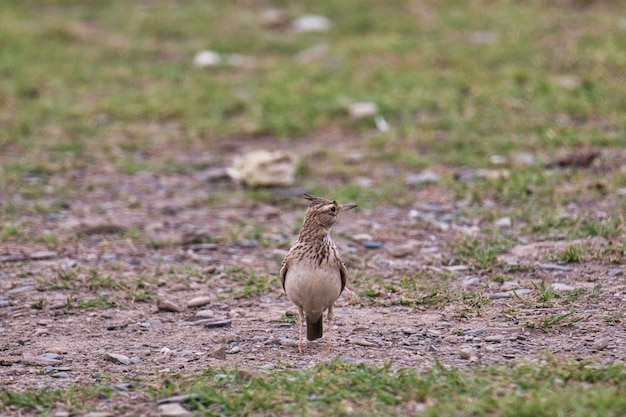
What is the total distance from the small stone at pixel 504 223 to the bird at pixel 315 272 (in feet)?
8.66

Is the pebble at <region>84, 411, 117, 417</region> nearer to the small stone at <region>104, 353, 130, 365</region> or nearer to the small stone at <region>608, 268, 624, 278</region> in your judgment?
the small stone at <region>104, 353, 130, 365</region>

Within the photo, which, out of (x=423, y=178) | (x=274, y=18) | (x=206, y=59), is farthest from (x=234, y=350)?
(x=274, y=18)

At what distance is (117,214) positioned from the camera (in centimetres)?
987

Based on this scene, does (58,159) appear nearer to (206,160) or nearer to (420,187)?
(206,160)

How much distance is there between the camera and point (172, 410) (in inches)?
207

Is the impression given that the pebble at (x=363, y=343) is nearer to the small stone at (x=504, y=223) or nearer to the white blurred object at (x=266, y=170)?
the small stone at (x=504, y=223)

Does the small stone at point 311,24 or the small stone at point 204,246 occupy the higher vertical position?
the small stone at point 311,24

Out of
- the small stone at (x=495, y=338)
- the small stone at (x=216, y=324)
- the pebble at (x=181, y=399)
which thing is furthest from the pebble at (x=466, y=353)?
the small stone at (x=216, y=324)

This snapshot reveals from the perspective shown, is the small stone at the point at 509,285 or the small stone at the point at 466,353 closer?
the small stone at the point at 466,353

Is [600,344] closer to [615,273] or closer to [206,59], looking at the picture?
[615,273]

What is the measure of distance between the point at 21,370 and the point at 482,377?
2.71 metres

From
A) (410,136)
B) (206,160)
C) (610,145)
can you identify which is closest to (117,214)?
(206,160)

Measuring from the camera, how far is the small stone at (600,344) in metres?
5.97

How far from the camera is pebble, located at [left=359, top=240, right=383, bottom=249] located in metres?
8.76
